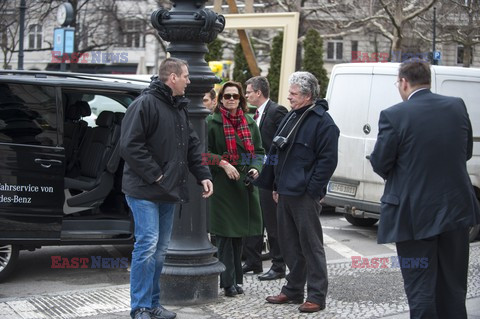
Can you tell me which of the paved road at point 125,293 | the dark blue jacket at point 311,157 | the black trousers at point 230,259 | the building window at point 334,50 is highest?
the building window at point 334,50

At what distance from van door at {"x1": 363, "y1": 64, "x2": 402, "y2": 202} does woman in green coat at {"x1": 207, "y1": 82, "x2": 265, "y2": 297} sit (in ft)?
11.6

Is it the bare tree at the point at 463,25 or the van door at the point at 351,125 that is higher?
the bare tree at the point at 463,25

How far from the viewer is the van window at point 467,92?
1023 cm

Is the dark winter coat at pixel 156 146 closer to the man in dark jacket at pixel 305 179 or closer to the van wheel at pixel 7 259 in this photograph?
the man in dark jacket at pixel 305 179

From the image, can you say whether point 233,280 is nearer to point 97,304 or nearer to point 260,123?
point 97,304

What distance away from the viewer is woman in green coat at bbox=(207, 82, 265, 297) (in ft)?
21.9

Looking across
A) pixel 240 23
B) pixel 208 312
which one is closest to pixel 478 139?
pixel 208 312

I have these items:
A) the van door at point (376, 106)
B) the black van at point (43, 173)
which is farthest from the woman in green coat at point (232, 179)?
the van door at point (376, 106)

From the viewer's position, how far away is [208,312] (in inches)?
239

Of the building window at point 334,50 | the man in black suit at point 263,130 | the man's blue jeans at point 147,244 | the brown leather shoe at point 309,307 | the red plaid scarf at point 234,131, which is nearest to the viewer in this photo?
the man's blue jeans at point 147,244

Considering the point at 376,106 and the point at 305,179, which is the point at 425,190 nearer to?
the point at 305,179

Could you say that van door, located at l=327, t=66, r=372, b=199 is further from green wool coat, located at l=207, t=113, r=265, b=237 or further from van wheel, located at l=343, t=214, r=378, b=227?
green wool coat, located at l=207, t=113, r=265, b=237

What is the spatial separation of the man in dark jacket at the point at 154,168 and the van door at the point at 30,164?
1.95 m

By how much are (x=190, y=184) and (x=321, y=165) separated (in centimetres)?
105
